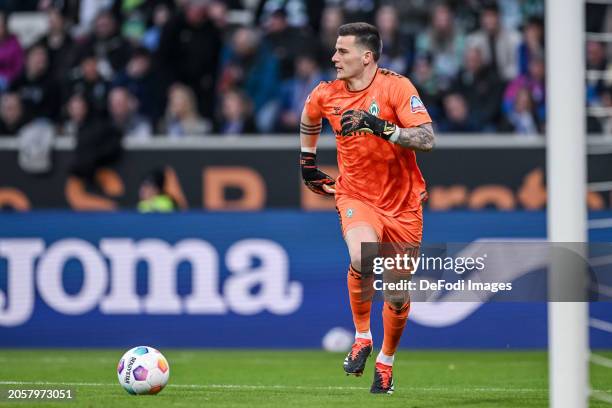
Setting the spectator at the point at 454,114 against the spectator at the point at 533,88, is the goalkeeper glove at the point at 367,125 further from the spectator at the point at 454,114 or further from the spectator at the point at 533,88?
the spectator at the point at 533,88

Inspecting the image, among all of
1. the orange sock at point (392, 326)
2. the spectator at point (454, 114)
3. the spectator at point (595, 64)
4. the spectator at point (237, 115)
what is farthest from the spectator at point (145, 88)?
the orange sock at point (392, 326)

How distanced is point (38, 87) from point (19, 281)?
3.46 meters

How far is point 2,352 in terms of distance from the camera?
520 inches

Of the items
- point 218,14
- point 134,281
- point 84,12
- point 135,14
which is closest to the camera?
point 134,281

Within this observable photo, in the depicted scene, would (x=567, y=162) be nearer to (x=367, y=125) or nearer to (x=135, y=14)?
(x=367, y=125)

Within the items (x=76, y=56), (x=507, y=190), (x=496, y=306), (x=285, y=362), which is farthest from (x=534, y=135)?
(x=76, y=56)

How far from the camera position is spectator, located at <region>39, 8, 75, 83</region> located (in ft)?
53.3

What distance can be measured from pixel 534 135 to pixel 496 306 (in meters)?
2.63

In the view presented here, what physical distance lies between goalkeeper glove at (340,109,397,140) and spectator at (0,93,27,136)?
8468 millimetres

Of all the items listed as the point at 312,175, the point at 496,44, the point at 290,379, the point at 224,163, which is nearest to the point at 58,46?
the point at 224,163

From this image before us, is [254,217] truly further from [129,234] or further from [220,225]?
[129,234]

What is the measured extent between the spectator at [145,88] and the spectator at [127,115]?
0.08 metres

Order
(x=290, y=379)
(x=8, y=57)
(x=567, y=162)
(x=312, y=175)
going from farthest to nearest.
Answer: (x=8, y=57) → (x=290, y=379) → (x=312, y=175) → (x=567, y=162)

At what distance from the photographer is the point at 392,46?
1560 centimetres
